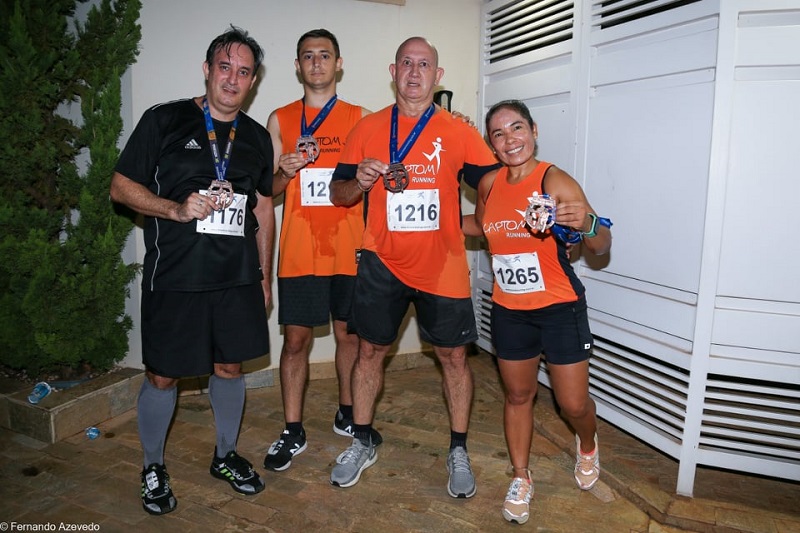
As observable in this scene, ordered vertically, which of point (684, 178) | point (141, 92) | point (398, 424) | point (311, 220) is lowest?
point (398, 424)

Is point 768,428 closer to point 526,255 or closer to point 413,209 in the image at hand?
point 526,255

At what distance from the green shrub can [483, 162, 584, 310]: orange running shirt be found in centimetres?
258

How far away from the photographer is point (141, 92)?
4.16 meters

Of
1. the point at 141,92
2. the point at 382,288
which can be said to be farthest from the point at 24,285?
the point at 382,288

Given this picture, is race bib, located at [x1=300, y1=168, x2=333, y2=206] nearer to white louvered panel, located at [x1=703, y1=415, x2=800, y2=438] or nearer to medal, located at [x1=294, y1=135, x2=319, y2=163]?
medal, located at [x1=294, y1=135, x2=319, y2=163]

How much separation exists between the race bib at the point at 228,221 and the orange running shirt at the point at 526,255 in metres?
1.20

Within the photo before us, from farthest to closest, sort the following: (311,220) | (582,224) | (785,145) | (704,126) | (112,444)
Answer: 1. (112,444)
2. (311,220)
3. (704,126)
4. (785,145)
5. (582,224)

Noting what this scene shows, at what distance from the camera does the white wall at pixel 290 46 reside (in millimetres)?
4172

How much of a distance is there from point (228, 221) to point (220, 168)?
0.25 m

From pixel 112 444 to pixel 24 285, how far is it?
1158 mm

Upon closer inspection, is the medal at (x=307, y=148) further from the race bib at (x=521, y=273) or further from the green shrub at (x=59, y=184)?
the green shrub at (x=59, y=184)

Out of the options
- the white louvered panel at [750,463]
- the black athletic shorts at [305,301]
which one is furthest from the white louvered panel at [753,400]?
the black athletic shorts at [305,301]

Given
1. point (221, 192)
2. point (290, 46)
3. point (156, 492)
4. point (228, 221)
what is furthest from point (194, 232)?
point (290, 46)

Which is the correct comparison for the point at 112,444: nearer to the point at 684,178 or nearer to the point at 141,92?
the point at 141,92
